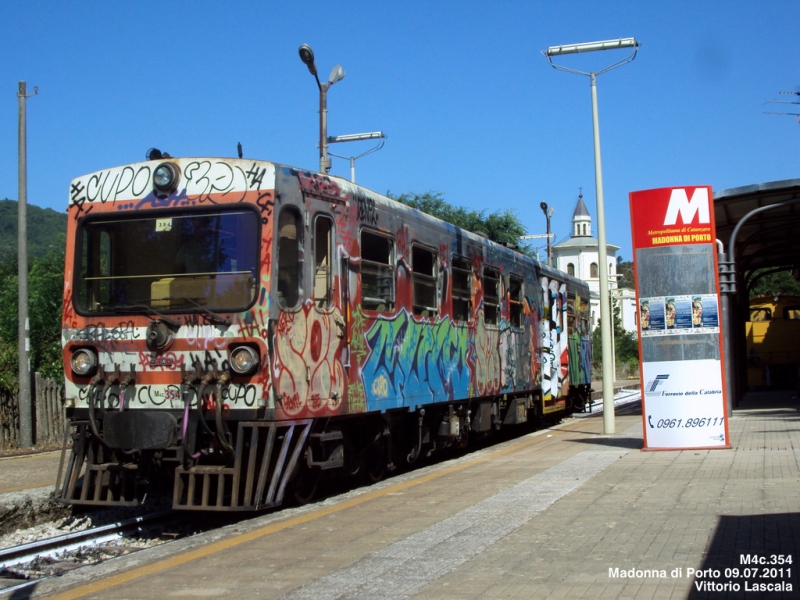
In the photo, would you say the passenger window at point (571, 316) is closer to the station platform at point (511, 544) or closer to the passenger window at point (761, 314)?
the station platform at point (511, 544)

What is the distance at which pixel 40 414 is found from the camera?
53.4 ft

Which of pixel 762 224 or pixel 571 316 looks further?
pixel 571 316

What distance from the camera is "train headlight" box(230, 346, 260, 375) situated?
26.4 ft

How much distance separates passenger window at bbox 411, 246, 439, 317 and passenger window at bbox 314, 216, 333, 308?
6.84 ft

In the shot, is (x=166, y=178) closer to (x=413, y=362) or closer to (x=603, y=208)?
(x=413, y=362)

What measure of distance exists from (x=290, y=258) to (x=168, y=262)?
115cm

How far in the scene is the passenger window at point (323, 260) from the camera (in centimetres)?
884

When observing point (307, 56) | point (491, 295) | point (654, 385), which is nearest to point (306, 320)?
point (654, 385)

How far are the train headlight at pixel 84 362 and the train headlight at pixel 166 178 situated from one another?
1.65 metres

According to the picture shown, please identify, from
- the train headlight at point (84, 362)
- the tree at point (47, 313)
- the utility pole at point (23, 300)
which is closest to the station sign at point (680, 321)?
the train headlight at point (84, 362)

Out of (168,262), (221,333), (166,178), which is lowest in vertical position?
(221,333)

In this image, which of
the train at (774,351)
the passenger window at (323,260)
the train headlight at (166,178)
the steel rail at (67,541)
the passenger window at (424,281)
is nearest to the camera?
the steel rail at (67,541)

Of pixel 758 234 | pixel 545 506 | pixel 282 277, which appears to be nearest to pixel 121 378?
pixel 282 277

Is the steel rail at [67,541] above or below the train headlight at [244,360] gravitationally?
below
